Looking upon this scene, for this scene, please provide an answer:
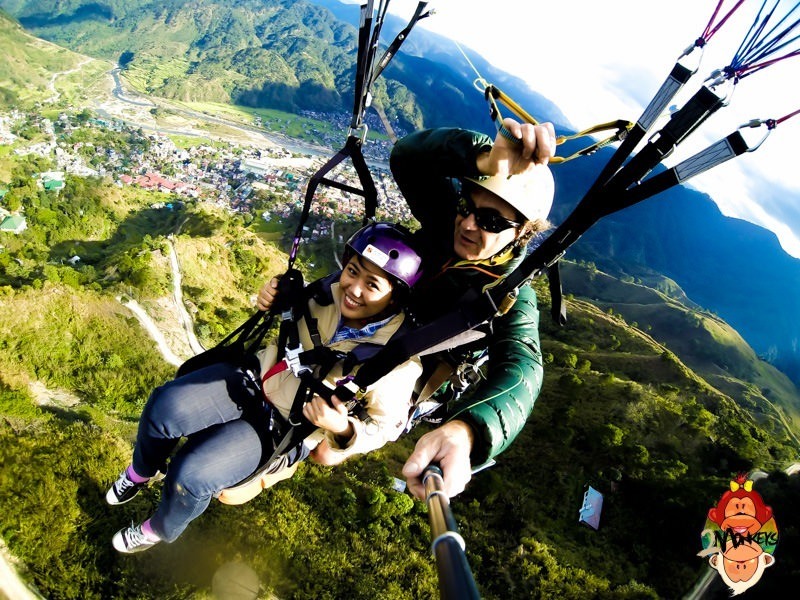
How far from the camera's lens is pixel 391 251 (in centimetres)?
375

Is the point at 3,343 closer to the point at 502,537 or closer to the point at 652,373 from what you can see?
the point at 502,537

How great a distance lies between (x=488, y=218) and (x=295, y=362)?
2.16 metres

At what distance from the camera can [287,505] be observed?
1330 centimetres

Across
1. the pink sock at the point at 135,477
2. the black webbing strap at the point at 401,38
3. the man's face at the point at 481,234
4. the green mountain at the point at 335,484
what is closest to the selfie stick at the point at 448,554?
the man's face at the point at 481,234

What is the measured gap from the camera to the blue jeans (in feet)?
12.9

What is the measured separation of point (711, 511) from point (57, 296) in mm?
35150

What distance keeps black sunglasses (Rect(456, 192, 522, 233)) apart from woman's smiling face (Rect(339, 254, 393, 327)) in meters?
1.01

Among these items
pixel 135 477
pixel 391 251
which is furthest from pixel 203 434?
pixel 391 251

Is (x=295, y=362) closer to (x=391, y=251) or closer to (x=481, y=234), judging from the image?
(x=391, y=251)

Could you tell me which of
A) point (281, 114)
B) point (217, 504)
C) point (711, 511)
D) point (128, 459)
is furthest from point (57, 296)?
point (281, 114)

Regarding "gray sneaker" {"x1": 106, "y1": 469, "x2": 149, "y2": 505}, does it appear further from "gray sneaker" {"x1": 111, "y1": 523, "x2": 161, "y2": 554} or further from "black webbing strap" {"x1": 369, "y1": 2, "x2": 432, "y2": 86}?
"black webbing strap" {"x1": 369, "y1": 2, "x2": 432, "y2": 86}

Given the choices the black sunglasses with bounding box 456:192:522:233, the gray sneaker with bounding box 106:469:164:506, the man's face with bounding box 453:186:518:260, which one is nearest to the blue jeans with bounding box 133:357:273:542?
the gray sneaker with bounding box 106:469:164:506

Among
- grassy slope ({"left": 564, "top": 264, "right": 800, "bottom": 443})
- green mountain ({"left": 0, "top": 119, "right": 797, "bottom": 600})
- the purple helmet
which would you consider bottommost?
grassy slope ({"left": 564, "top": 264, "right": 800, "bottom": 443})

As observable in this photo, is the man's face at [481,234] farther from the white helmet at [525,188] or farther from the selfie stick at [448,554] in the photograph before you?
the selfie stick at [448,554]
